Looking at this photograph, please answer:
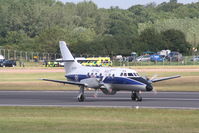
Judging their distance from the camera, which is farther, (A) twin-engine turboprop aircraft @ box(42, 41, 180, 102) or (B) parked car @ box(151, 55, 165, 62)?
(B) parked car @ box(151, 55, 165, 62)

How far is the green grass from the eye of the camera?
79.7 feet

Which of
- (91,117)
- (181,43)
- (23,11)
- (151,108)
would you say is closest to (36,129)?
(91,117)

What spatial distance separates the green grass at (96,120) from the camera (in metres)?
24.3

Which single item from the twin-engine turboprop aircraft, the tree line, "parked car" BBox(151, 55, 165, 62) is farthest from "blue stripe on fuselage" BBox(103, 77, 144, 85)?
the tree line

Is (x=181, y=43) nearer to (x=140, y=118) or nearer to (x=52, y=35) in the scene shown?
(x=52, y=35)

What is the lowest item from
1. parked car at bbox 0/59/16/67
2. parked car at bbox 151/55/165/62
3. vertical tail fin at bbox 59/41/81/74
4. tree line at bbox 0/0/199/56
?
parked car at bbox 0/59/16/67

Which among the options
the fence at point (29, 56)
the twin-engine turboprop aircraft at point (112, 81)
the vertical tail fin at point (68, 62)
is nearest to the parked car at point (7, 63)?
the fence at point (29, 56)

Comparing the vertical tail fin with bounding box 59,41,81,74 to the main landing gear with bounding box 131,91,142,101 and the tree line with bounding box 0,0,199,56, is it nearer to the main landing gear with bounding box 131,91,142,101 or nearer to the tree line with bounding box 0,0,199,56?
the main landing gear with bounding box 131,91,142,101

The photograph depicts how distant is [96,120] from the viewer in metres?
27.5

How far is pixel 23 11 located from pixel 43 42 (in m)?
39.2

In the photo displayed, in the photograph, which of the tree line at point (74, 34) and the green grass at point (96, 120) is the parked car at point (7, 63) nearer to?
the tree line at point (74, 34)

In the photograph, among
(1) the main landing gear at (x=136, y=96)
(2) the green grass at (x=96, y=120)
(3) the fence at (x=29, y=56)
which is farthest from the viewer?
(3) the fence at (x=29, y=56)

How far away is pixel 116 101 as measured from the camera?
128 feet

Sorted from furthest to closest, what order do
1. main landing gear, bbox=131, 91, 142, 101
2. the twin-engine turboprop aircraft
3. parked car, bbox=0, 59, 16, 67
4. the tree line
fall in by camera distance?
the tree line
parked car, bbox=0, 59, 16, 67
main landing gear, bbox=131, 91, 142, 101
the twin-engine turboprop aircraft
